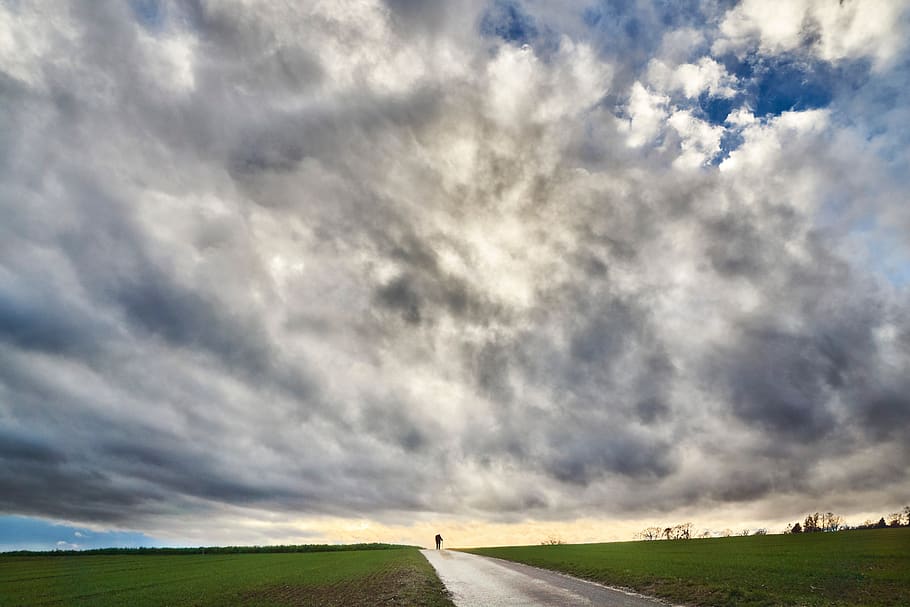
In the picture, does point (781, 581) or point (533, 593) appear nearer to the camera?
point (533, 593)

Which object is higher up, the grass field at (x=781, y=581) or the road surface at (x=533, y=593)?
the grass field at (x=781, y=581)

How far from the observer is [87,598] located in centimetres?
A: 3769

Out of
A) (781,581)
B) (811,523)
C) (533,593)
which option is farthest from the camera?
(811,523)

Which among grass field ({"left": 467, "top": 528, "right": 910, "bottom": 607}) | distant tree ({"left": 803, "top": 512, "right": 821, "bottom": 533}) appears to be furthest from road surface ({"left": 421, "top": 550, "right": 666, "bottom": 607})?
distant tree ({"left": 803, "top": 512, "right": 821, "bottom": 533})

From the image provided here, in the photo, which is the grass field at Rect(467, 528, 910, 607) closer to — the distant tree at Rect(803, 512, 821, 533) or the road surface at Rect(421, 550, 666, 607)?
the road surface at Rect(421, 550, 666, 607)

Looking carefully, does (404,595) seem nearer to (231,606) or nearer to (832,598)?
(231,606)

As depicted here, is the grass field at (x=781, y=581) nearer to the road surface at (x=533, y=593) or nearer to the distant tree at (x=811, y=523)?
the road surface at (x=533, y=593)

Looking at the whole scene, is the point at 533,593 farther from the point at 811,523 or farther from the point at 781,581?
the point at 811,523

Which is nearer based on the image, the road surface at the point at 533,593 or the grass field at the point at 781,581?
the grass field at the point at 781,581

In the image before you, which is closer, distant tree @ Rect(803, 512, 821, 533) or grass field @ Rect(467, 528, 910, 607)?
grass field @ Rect(467, 528, 910, 607)

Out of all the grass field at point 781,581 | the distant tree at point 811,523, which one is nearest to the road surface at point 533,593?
the grass field at point 781,581

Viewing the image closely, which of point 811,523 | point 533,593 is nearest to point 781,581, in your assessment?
point 533,593

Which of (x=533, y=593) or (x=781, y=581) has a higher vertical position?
(x=781, y=581)

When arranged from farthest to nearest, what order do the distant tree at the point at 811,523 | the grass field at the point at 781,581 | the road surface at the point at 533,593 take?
the distant tree at the point at 811,523
the road surface at the point at 533,593
the grass field at the point at 781,581
